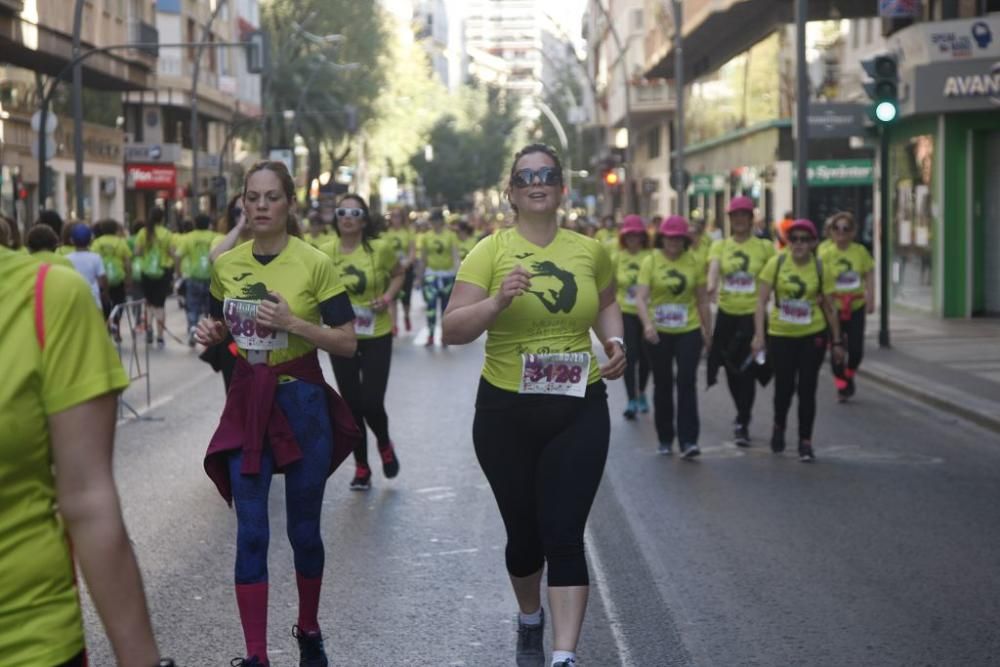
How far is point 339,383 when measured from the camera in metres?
10.5

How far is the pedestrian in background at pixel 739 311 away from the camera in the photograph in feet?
44.7

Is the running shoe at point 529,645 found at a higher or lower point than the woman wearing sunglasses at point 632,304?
lower

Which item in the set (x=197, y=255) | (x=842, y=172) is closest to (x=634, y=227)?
(x=197, y=255)

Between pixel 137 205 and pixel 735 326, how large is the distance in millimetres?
48881

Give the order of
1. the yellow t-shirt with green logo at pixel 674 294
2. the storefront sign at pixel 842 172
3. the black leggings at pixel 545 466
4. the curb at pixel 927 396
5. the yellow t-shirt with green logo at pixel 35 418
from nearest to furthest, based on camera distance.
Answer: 1. the yellow t-shirt with green logo at pixel 35 418
2. the black leggings at pixel 545 466
3. the yellow t-shirt with green logo at pixel 674 294
4. the curb at pixel 927 396
5. the storefront sign at pixel 842 172

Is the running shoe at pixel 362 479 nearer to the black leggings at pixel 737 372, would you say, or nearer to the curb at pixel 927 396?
the black leggings at pixel 737 372

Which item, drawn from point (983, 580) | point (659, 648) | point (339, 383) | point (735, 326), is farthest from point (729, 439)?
point (659, 648)

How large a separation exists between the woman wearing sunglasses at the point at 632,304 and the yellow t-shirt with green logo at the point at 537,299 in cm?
892

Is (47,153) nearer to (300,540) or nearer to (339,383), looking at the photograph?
(339,383)

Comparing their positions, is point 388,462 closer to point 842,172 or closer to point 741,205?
point 741,205

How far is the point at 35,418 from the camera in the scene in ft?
8.95

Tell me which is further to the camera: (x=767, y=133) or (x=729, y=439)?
(x=767, y=133)

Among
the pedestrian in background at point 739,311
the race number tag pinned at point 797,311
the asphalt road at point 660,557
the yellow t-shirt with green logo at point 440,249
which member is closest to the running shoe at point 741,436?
the pedestrian in background at point 739,311

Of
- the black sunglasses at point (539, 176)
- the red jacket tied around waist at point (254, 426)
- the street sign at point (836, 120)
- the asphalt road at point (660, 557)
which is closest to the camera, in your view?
the black sunglasses at point (539, 176)
